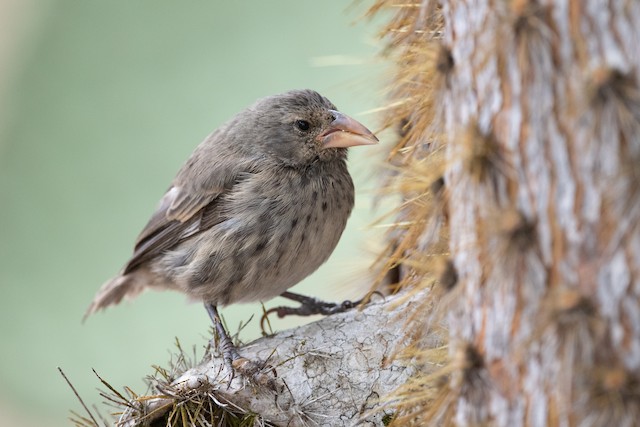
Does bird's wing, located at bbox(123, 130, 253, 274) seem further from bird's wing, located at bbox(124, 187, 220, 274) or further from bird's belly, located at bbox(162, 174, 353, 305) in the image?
bird's belly, located at bbox(162, 174, 353, 305)

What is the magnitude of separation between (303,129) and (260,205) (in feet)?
1.39

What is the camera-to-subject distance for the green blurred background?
451 centimetres

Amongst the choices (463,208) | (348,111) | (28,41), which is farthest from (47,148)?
(463,208)

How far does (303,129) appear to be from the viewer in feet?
11.3

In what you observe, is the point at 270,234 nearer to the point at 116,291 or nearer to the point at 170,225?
the point at 170,225

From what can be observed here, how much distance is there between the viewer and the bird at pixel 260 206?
323cm

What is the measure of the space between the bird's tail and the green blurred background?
0.56 m

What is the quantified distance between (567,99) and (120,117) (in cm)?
347

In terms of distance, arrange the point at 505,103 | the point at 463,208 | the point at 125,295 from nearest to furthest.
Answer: the point at 505,103 < the point at 463,208 < the point at 125,295

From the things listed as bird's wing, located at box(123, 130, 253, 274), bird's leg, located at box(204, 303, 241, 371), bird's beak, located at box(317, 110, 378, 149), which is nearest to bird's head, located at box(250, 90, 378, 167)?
bird's beak, located at box(317, 110, 378, 149)

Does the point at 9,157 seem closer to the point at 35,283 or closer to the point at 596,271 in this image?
the point at 35,283

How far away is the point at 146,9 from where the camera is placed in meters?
4.57

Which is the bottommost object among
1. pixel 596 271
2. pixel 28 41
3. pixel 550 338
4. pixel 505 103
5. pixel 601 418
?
pixel 601 418

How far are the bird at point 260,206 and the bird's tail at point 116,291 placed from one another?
0.90 ft
